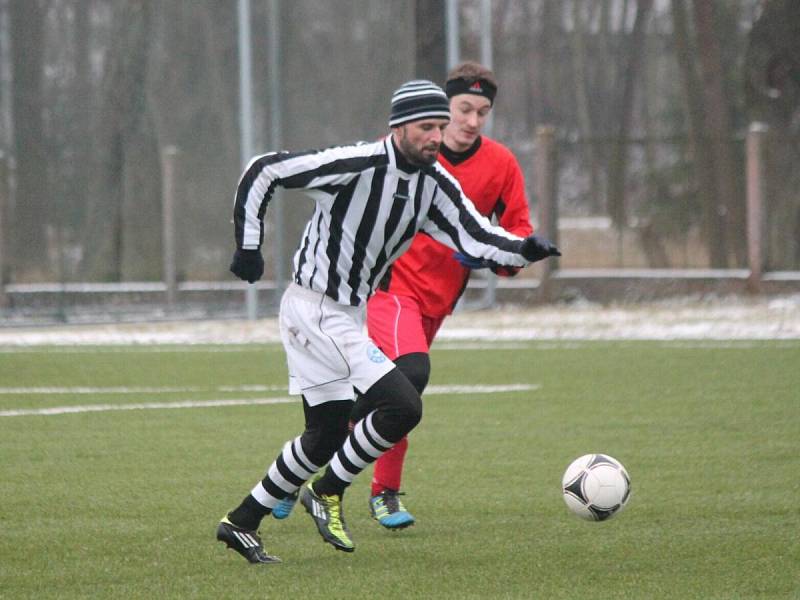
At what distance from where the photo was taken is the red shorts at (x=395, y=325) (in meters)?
7.20

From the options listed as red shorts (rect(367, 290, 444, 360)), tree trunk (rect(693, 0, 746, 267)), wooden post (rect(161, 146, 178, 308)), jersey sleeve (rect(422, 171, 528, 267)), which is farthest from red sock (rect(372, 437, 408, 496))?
tree trunk (rect(693, 0, 746, 267))

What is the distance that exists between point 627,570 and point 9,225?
1287cm

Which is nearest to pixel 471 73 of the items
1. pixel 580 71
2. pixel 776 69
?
pixel 580 71

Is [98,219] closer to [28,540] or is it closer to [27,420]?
[27,420]

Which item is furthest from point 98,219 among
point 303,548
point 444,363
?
point 303,548

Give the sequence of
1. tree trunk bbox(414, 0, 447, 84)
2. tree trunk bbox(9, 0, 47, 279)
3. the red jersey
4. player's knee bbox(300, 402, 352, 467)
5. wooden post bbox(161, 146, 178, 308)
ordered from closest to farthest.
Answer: player's knee bbox(300, 402, 352, 467) < the red jersey < tree trunk bbox(9, 0, 47, 279) < wooden post bbox(161, 146, 178, 308) < tree trunk bbox(414, 0, 447, 84)

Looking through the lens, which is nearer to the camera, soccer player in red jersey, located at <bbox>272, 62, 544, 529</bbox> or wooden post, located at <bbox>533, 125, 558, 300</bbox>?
soccer player in red jersey, located at <bbox>272, 62, 544, 529</bbox>

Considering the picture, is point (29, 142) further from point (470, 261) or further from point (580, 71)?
point (470, 261)

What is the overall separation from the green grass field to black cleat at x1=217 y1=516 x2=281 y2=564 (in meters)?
0.07

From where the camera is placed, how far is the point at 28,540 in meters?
6.45

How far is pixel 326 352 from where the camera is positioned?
244 inches

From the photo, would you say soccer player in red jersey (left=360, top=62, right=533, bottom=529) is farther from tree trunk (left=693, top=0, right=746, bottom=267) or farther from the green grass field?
tree trunk (left=693, top=0, right=746, bottom=267)

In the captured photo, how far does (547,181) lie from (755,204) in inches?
101

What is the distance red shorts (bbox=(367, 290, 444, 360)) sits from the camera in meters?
7.20
